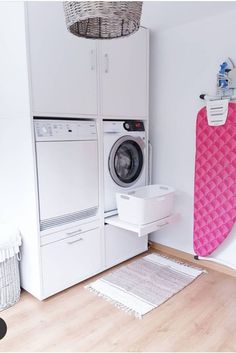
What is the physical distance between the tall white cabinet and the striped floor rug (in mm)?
189

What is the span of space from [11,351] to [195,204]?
1.83 metres

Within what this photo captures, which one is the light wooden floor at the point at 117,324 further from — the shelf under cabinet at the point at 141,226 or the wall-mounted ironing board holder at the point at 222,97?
the wall-mounted ironing board holder at the point at 222,97

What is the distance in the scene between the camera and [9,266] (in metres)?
2.06

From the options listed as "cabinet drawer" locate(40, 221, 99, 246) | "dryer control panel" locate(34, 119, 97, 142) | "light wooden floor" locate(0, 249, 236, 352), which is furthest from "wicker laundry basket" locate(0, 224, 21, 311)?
"dryer control panel" locate(34, 119, 97, 142)

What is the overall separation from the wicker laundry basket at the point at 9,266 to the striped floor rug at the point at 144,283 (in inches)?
22.7

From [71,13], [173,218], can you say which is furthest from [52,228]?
[71,13]

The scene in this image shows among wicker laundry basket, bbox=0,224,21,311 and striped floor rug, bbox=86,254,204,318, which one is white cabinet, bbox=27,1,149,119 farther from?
striped floor rug, bbox=86,254,204,318

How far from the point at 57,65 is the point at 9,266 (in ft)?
4.92

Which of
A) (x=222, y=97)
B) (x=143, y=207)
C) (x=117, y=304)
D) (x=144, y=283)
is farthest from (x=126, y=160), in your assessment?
(x=117, y=304)

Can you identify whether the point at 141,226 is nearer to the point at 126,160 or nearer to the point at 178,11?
the point at 126,160

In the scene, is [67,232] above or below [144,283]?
above

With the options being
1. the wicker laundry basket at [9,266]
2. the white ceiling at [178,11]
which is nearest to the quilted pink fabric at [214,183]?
the white ceiling at [178,11]

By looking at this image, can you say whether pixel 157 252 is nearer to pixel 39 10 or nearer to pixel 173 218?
pixel 173 218

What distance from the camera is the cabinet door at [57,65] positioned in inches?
73.7
